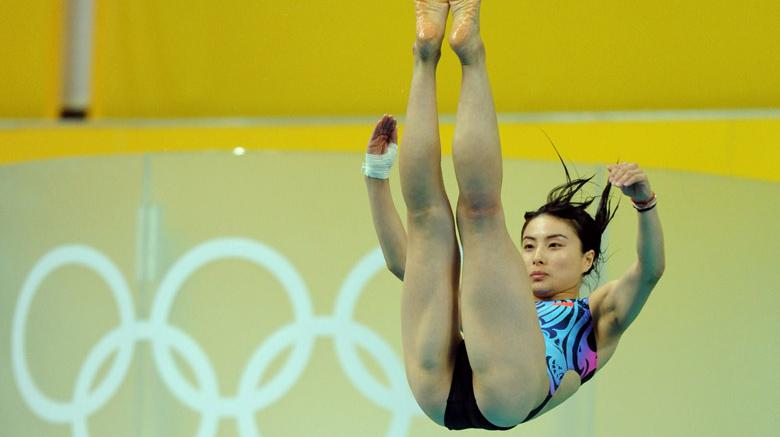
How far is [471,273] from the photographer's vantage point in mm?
2566

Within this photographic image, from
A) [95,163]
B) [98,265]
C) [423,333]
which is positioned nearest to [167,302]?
[98,265]

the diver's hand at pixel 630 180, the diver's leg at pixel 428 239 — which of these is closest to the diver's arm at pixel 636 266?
the diver's hand at pixel 630 180

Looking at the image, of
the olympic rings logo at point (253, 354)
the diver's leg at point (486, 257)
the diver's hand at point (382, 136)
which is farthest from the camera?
the olympic rings logo at point (253, 354)

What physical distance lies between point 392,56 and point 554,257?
2.07 m

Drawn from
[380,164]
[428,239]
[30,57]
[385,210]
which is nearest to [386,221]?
[385,210]

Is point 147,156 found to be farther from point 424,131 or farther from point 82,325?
point 424,131

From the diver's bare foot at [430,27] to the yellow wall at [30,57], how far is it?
10.8 feet

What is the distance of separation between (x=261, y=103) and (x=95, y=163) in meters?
0.84

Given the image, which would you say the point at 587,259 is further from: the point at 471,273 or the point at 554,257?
the point at 471,273

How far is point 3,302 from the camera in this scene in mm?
4992

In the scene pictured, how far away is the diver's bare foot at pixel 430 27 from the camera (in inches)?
101

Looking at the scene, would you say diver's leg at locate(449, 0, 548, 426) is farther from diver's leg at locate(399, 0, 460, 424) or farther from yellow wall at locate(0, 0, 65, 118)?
yellow wall at locate(0, 0, 65, 118)

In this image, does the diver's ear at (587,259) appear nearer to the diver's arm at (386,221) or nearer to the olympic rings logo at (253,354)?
the diver's arm at (386,221)

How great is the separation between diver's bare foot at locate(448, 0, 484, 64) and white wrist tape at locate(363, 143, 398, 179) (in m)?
0.53
